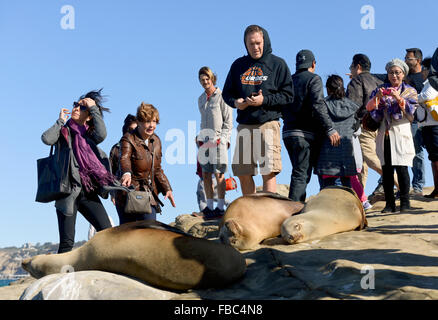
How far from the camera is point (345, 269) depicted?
13.3 ft

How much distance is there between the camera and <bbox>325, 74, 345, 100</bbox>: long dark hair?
809 centimetres

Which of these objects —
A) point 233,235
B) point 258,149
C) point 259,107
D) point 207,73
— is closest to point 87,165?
point 233,235

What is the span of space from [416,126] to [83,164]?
6.78 m

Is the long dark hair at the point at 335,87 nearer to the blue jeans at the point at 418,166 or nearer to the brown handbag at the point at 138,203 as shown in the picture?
the blue jeans at the point at 418,166


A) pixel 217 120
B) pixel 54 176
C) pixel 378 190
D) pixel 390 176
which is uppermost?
pixel 217 120

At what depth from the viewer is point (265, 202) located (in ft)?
19.6

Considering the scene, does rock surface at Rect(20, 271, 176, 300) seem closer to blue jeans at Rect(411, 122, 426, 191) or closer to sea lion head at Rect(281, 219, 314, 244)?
sea lion head at Rect(281, 219, 314, 244)

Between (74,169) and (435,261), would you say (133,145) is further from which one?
(435,261)

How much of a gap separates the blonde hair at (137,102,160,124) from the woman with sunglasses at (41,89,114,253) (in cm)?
42

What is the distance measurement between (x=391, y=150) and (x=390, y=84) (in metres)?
1.01

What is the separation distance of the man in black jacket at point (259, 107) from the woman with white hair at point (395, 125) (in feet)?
5.01

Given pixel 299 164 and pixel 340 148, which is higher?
pixel 340 148

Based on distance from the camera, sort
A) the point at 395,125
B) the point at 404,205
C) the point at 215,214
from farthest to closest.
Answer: the point at 215,214 → the point at 404,205 → the point at 395,125

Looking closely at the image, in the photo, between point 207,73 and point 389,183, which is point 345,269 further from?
point 207,73
